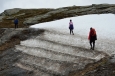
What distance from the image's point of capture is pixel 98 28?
49500 mm

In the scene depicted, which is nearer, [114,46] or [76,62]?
[76,62]

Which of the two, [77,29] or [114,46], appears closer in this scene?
[114,46]

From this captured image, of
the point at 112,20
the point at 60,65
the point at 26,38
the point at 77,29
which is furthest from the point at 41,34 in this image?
the point at 60,65

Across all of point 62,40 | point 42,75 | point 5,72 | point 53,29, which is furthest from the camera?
point 53,29

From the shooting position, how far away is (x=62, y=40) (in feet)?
151

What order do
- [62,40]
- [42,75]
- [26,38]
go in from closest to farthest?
[42,75]
[62,40]
[26,38]

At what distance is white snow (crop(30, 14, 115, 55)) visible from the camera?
39.2 m

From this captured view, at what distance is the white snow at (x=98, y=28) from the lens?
128 feet

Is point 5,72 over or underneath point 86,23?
underneath

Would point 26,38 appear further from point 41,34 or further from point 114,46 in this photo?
point 114,46

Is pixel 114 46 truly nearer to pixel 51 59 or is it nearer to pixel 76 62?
pixel 76 62

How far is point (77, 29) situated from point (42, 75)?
66.7 ft

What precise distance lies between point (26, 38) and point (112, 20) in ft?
58.1

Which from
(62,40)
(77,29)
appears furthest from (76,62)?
(77,29)
